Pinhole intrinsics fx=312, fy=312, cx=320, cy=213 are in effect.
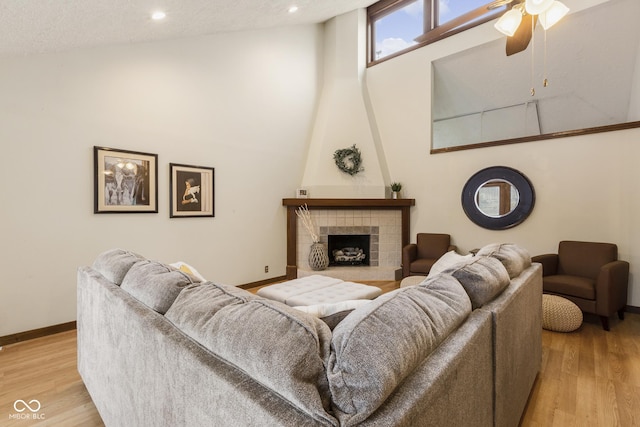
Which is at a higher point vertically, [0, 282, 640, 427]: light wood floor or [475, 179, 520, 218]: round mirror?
[475, 179, 520, 218]: round mirror

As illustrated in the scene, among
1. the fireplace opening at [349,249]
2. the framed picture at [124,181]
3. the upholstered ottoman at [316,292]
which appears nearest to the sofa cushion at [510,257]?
the upholstered ottoman at [316,292]

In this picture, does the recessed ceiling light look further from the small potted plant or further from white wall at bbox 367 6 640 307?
the small potted plant

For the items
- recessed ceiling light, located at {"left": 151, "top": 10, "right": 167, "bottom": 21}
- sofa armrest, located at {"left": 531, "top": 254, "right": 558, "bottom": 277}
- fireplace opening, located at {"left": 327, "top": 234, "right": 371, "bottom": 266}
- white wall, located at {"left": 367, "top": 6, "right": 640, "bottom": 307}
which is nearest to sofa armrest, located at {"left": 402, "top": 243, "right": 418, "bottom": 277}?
white wall, located at {"left": 367, "top": 6, "right": 640, "bottom": 307}

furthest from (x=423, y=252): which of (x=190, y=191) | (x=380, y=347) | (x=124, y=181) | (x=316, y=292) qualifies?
(x=380, y=347)

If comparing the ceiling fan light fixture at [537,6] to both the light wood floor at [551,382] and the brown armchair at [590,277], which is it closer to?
the brown armchair at [590,277]

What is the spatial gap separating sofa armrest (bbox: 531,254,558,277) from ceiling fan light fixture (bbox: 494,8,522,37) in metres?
2.32

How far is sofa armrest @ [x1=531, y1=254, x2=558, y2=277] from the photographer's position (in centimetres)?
345

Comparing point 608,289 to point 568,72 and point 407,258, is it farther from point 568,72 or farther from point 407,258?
point 568,72

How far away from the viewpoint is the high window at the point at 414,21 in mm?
4357

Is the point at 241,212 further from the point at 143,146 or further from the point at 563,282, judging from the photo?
the point at 563,282

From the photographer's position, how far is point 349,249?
5.28 m

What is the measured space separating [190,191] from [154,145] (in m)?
0.63

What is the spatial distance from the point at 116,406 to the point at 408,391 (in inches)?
51.5

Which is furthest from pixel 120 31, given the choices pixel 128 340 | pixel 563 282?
pixel 563 282
